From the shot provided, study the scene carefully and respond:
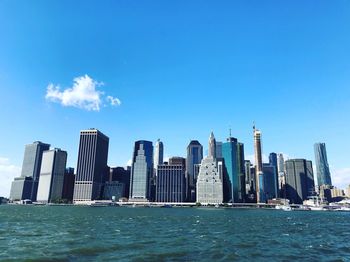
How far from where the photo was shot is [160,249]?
44656mm

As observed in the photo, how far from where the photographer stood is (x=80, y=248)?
1713 inches

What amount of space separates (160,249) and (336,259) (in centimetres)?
2346

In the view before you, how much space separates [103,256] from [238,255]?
57.7 ft

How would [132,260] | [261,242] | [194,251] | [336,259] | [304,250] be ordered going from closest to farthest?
[132,260]
[336,259]
[194,251]
[304,250]
[261,242]

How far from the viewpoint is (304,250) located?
4669 centimetres

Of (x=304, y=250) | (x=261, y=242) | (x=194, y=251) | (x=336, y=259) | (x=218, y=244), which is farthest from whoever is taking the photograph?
(x=261, y=242)

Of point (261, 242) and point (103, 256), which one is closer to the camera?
point (103, 256)

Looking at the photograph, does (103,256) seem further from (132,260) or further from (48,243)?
(48,243)

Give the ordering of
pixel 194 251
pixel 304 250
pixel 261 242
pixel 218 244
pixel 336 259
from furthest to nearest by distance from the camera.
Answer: pixel 261 242, pixel 218 244, pixel 304 250, pixel 194 251, pixel 336 259

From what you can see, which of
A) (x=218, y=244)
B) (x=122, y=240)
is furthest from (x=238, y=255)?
(x=122, y=240)

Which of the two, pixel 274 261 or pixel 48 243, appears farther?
pixel 48 243

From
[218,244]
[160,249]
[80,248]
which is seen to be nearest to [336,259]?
[218,244]

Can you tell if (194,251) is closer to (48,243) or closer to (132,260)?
(132,260)

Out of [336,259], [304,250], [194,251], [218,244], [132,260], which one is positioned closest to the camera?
[132,260]
